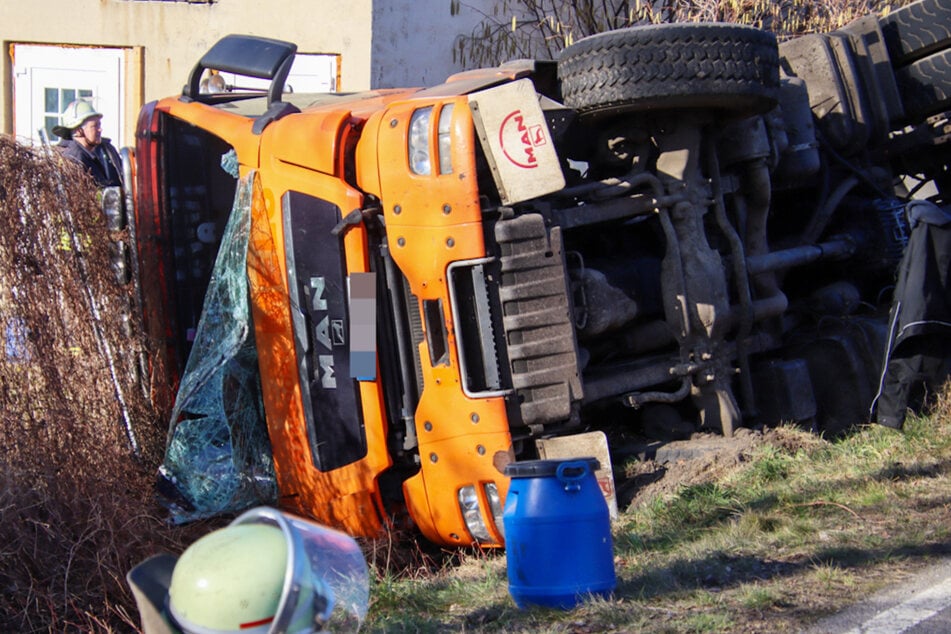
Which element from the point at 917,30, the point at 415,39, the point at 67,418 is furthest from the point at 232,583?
the point at 415,39

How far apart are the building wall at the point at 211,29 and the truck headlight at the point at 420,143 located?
22.7ft

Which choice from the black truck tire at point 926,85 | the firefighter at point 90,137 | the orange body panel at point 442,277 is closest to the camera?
the orange body panel at point 442,277

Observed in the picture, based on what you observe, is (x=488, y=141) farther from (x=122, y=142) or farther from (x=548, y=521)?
(x=122, y=142)

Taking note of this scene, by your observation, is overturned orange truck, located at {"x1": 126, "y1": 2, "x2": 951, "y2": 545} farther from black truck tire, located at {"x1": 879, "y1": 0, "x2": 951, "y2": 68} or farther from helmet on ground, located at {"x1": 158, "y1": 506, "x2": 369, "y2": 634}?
helmet on ground, located at {"x1": 158, "y1": 506, "x2": 369, "y2": 634}

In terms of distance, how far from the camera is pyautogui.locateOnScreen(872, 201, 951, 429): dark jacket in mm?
6105

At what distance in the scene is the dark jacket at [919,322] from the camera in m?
6.11

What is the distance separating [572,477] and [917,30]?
4.30 m

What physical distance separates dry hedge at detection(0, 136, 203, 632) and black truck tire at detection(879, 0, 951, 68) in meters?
4.60

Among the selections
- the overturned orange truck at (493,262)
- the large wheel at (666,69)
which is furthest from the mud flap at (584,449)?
the large wheel at (666,69)

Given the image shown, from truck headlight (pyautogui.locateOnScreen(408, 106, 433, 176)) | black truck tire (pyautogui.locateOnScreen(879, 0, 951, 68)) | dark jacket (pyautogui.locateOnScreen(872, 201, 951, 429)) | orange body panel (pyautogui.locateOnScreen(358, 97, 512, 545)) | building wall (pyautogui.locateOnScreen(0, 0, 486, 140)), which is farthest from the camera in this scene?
building wall (pyautogui.locateOnScreen(0, 0, 486, 140))

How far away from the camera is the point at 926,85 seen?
7113mm

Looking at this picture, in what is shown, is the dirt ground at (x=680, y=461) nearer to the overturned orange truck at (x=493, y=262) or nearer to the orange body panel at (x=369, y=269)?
the overturned orange truck at (x=493, y=262)

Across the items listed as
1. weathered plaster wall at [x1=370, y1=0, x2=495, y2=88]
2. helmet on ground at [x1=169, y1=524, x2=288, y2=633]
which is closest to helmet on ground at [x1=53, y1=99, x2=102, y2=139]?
weathered plaster wall at [x1=370, y1=0, x2=495, y2=88]

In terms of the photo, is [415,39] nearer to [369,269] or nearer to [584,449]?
[369,269]
